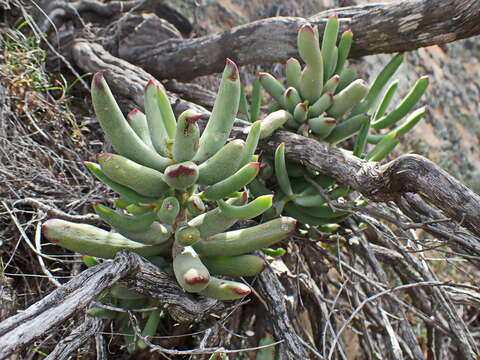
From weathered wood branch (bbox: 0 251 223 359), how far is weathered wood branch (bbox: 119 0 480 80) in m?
1.54

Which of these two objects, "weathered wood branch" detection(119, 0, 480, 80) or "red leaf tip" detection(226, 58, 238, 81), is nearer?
"red leaf tip" detection(226, 58, 238, 81)

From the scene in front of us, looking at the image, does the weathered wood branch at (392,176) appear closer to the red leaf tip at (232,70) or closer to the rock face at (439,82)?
the red leaf tip at (232,70)

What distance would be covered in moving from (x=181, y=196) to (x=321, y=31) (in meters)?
1.49

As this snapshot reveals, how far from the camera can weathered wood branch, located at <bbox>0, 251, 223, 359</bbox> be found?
1.04 metres

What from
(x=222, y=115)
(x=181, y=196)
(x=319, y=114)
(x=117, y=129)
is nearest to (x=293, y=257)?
(x=319, y=114)

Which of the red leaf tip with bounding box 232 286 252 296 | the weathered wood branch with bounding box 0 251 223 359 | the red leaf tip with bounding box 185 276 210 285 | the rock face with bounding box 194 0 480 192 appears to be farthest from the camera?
the rock face with bounding box 194 0 480 192

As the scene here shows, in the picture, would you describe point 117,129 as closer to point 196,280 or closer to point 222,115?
point 222,115

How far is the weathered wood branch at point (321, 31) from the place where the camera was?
2.16 m

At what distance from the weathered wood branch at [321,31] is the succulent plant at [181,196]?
117cm

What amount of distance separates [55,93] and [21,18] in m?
0.46

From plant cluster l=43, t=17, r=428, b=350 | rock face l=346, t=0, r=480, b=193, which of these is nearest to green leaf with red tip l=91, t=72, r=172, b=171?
plant cluster l=43, t=17, r=428, b=350

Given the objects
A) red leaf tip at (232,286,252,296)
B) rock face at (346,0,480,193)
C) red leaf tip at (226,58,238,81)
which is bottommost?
rock face at (346,0,480,193)

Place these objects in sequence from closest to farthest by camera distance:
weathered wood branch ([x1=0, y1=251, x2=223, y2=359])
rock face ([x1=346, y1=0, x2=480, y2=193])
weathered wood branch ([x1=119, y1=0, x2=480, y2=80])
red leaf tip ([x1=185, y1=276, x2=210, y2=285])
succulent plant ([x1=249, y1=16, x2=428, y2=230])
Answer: weathered wood branch ([x1=0, y1=251, x2=223, y2=359]), red leaf tip ([x1=185, y1=276, x2=210, y2=285]), succulent plant ([x1=249, y1=16, x2=428, y2=230]), weathered wood branch ([x1=119, y1=0, x2=480, y2=80]), rock face ([x1=346, y1=0, x2=480, y2=193])

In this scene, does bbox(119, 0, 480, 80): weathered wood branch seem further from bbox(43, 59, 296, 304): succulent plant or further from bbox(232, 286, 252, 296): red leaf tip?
bbox(232, 286, 252, 296): red leaf tip
